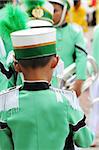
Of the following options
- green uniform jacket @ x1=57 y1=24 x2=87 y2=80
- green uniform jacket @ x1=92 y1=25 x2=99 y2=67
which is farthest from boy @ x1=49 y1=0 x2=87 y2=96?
green uniform jacket @ x1=92 y1=25 x2=99 y2=67

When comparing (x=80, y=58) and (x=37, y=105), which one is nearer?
(x=37, y=105)

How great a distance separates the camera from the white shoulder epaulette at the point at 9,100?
65.6 inches

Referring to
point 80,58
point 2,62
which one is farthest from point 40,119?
point 80,58

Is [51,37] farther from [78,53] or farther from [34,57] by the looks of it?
[78,53]

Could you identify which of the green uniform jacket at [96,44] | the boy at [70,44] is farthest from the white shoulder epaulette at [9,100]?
the green uniform jacket at [96,44]

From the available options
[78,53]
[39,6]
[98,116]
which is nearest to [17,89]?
[39,6]

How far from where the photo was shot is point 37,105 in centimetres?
166

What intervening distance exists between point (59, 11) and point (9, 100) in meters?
1.68

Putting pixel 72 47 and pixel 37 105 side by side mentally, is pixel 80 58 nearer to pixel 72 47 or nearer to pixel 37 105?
pixel 72 47

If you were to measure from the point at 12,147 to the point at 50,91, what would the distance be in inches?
10.7

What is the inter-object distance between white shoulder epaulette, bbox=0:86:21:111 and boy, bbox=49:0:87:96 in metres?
1.44

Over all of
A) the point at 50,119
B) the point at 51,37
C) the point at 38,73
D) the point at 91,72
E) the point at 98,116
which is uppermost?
the point at 51,37

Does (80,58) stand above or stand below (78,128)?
below

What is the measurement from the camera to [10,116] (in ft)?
5.46
